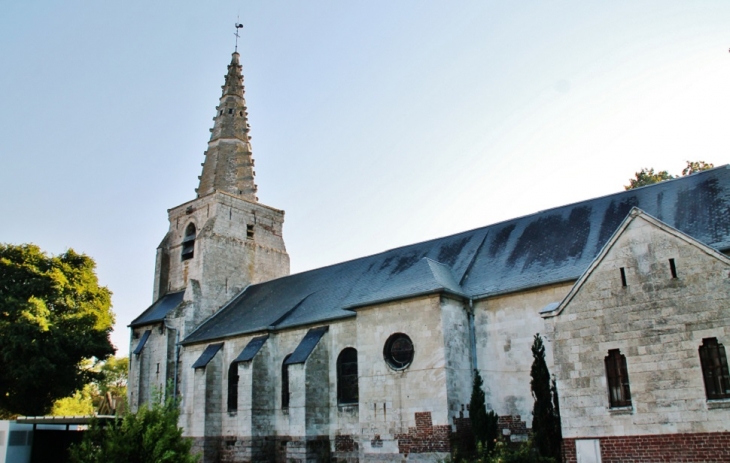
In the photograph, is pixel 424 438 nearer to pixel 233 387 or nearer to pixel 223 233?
pixel 233 387

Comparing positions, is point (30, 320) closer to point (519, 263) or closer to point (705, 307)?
point (519, 263)

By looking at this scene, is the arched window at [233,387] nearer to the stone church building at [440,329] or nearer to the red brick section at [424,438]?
the stone church building at [440,329]

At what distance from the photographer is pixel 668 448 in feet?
39.6

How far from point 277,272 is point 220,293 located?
419 cm

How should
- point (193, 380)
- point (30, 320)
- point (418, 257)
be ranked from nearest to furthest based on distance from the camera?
point (418, 257)
point (193, 380)
point (30, 320)

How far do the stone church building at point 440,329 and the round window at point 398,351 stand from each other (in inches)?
2.0

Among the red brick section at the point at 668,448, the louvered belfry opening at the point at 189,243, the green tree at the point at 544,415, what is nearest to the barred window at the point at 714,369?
the red brick section at the point at 668,448

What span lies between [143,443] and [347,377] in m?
9.75

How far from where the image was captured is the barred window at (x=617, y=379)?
42.5ft

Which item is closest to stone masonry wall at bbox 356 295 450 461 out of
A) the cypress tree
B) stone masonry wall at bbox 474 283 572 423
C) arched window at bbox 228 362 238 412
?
the cypress tree

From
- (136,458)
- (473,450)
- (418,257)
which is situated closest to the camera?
(136,458)

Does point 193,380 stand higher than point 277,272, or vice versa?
point 277,272

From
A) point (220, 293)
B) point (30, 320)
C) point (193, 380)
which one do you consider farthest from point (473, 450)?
point (30, 320)

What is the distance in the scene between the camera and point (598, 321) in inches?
535
